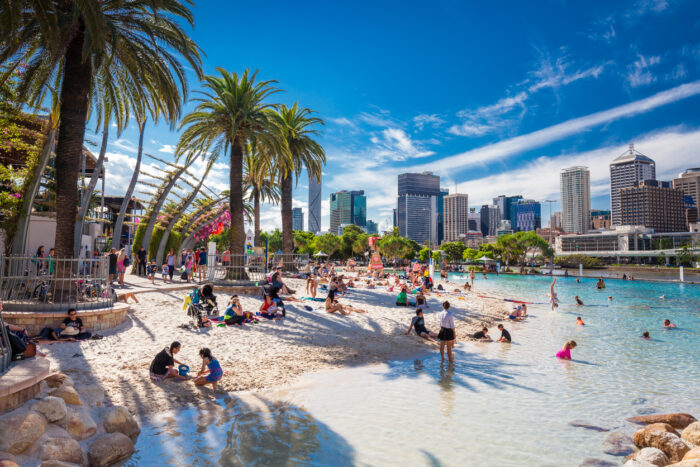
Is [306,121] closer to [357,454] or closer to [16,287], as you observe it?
[16,287]

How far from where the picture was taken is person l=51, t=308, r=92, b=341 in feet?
30.8

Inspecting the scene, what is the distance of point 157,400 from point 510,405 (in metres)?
6.99

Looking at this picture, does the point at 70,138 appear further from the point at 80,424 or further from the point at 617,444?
the point at 617,444

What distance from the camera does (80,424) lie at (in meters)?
5.54

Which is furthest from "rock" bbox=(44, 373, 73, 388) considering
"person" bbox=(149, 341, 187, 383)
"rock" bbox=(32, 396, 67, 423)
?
"person" bbox=(149, 341, 187, 383)

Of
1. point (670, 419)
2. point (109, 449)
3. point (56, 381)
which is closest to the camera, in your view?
point (109, 449)

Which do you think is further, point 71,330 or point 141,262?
point 141,262

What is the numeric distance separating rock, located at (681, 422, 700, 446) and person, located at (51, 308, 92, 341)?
1256cm

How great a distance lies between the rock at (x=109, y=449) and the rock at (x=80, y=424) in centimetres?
18

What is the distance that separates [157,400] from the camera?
7.30 m

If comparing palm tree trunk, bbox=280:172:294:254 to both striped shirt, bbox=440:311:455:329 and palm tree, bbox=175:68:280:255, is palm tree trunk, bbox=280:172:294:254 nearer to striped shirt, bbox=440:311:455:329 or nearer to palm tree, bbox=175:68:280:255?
palm tree, bbox=175:68:280:255

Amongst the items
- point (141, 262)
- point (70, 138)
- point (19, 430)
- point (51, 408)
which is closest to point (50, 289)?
point (70, 138)

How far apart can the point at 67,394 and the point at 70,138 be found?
343 inches

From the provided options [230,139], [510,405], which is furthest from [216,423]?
[230,139]
